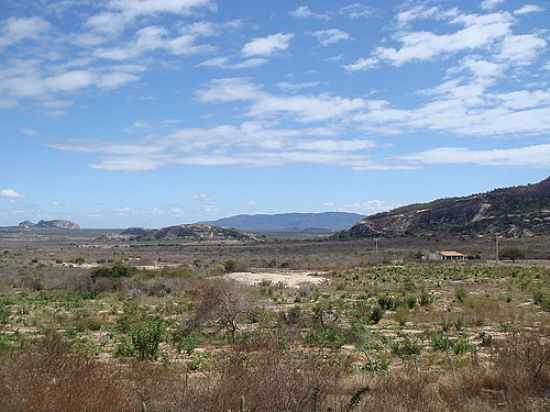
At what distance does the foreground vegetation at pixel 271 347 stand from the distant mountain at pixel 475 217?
6892 centimetres

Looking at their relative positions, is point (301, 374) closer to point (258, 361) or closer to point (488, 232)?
point (258, 361)

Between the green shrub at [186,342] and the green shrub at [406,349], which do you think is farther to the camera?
the green shrub at [186,342]

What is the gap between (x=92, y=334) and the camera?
733 inches

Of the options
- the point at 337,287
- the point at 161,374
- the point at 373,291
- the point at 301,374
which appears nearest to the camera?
the point at 301,374

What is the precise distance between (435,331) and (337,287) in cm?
1767

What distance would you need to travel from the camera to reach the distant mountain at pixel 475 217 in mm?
102938

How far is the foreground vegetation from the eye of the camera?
22.6 ft

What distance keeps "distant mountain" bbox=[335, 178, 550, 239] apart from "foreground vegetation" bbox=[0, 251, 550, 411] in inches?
2713

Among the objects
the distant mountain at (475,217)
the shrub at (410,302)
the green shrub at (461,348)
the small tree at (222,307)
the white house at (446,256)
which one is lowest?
the white house at (446,256)

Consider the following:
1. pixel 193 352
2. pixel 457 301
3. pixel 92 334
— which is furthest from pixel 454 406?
pixel 457 301

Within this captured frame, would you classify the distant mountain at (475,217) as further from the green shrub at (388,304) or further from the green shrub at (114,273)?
the green shrub at (388,304)

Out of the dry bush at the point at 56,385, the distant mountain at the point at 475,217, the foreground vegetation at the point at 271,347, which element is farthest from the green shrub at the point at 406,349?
the distant mountain at the point at 475,217

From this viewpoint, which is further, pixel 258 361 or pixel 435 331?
pixel 435 331

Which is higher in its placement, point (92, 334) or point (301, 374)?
point (301, 374)
